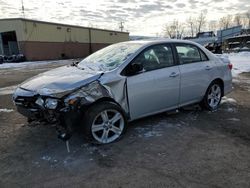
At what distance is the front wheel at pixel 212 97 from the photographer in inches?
232

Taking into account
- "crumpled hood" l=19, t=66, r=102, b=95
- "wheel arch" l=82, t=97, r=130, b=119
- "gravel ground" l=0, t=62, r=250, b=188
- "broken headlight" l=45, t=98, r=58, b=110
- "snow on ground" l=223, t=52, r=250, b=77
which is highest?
"crumpled hood" l=19, t=66, r=102, b=95

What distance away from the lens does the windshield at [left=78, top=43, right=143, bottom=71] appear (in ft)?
15.0

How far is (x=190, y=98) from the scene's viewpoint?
554cm

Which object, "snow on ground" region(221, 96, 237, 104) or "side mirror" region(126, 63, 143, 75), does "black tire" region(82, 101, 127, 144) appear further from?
"snow on ground" region(221, 96, 237, 104)

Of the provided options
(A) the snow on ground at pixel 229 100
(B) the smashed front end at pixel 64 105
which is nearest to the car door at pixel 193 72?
(A) the snow on ground at pixel 229 100

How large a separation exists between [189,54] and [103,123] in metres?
2.50

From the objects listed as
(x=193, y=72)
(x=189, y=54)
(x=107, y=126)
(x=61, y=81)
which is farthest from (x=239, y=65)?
(x=61, y=81)

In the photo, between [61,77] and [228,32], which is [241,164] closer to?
[61,77]

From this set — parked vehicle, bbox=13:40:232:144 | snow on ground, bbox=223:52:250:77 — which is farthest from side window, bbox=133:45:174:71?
snow on ground, bbox=223:52:250:77

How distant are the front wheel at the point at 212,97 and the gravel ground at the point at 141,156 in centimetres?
52

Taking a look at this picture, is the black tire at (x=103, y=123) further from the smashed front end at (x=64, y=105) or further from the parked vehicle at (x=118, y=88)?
the smashed front end at (x=64, y=105)

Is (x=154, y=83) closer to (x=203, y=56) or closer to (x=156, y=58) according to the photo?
(x=156, y=58)

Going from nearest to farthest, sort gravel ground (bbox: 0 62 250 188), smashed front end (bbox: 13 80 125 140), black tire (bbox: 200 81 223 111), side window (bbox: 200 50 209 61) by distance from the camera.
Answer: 1. gravel ground (bbox: 0 62 250 188)
2. smashed front end (bbox: 13 80 125 140)
3. side window (bbox: 200 50 209 61)
4. black tire (bbox: 200 81 223 111)

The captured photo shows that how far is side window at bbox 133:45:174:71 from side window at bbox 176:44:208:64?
0.27m
